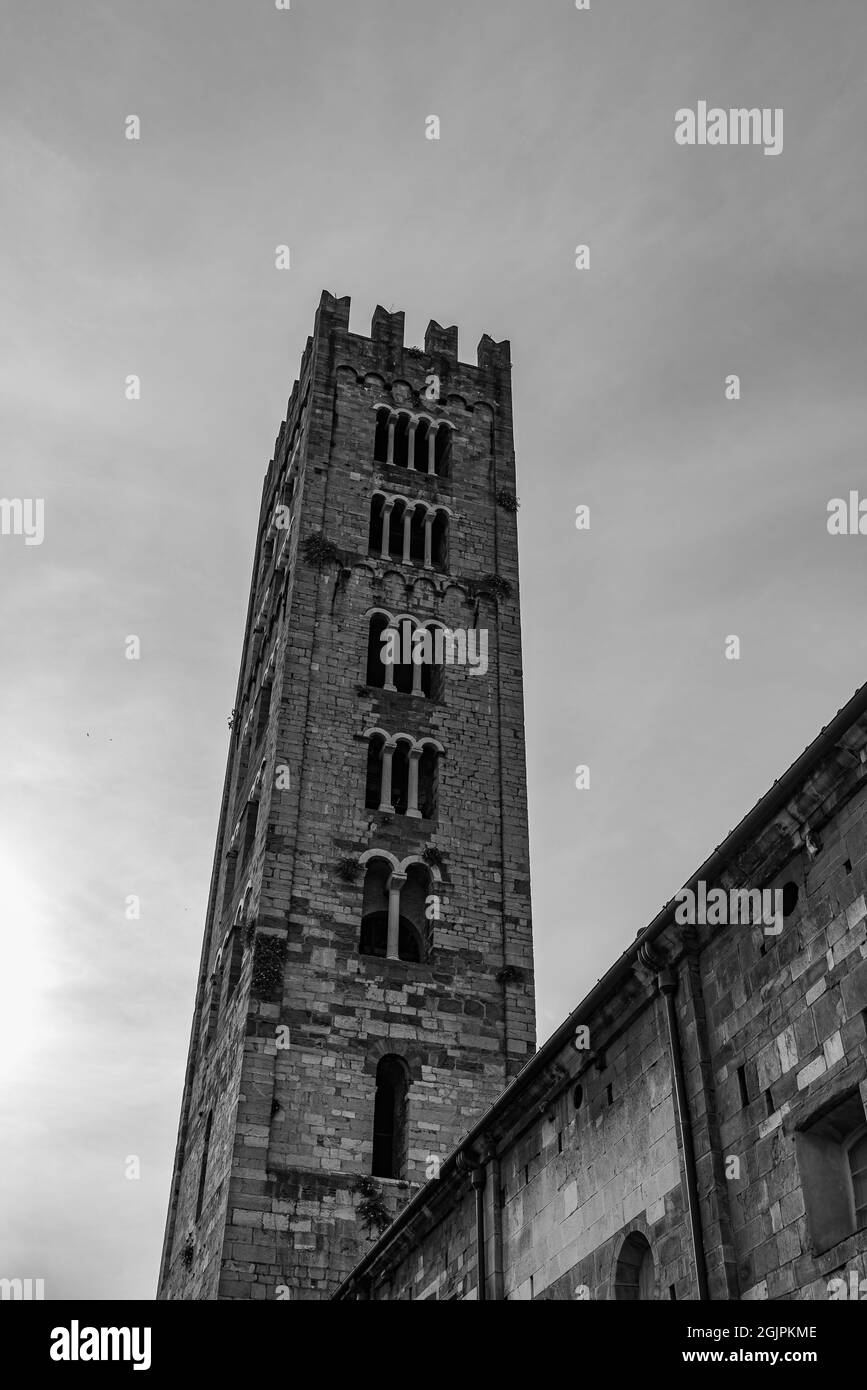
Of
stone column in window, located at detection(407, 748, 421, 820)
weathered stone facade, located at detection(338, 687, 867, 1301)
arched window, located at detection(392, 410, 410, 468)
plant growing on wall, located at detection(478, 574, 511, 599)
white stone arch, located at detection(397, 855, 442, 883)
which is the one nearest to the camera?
weathered stone facade, located at detection(338, 687, 867, 1301)

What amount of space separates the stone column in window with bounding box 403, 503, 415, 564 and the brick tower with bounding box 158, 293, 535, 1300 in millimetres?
51

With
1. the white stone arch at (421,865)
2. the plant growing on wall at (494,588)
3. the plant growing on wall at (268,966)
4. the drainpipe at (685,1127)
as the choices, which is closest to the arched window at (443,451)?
the plant growing on wall at (494,588)

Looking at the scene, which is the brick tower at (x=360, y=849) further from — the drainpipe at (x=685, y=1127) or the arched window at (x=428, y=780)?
the drainpipe at (x=685, y=1127)

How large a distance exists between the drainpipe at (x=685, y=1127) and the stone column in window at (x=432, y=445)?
31.4m

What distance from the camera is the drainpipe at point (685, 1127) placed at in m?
15.6

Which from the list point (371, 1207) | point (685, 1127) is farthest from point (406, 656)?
point (685, 1127)

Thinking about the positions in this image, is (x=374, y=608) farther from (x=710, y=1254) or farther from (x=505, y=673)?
(x=710, y=1254)

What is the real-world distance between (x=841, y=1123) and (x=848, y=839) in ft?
9.72

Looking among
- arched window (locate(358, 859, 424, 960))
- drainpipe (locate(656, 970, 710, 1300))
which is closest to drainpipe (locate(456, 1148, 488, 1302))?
drainpipe (locate(656, 970, 710, 1300))

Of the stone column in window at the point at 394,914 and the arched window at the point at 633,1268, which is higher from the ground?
the stone column in window at the point at 394,914

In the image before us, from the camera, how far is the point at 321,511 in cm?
4378

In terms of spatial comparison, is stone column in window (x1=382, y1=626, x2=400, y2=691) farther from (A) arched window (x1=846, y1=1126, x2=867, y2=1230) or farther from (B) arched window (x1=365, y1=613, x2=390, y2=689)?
Result: (A) arched window (x1=846, y1=1126, x2=867, y2=1230)

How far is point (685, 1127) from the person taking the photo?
54.1ft

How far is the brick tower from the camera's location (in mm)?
31531
